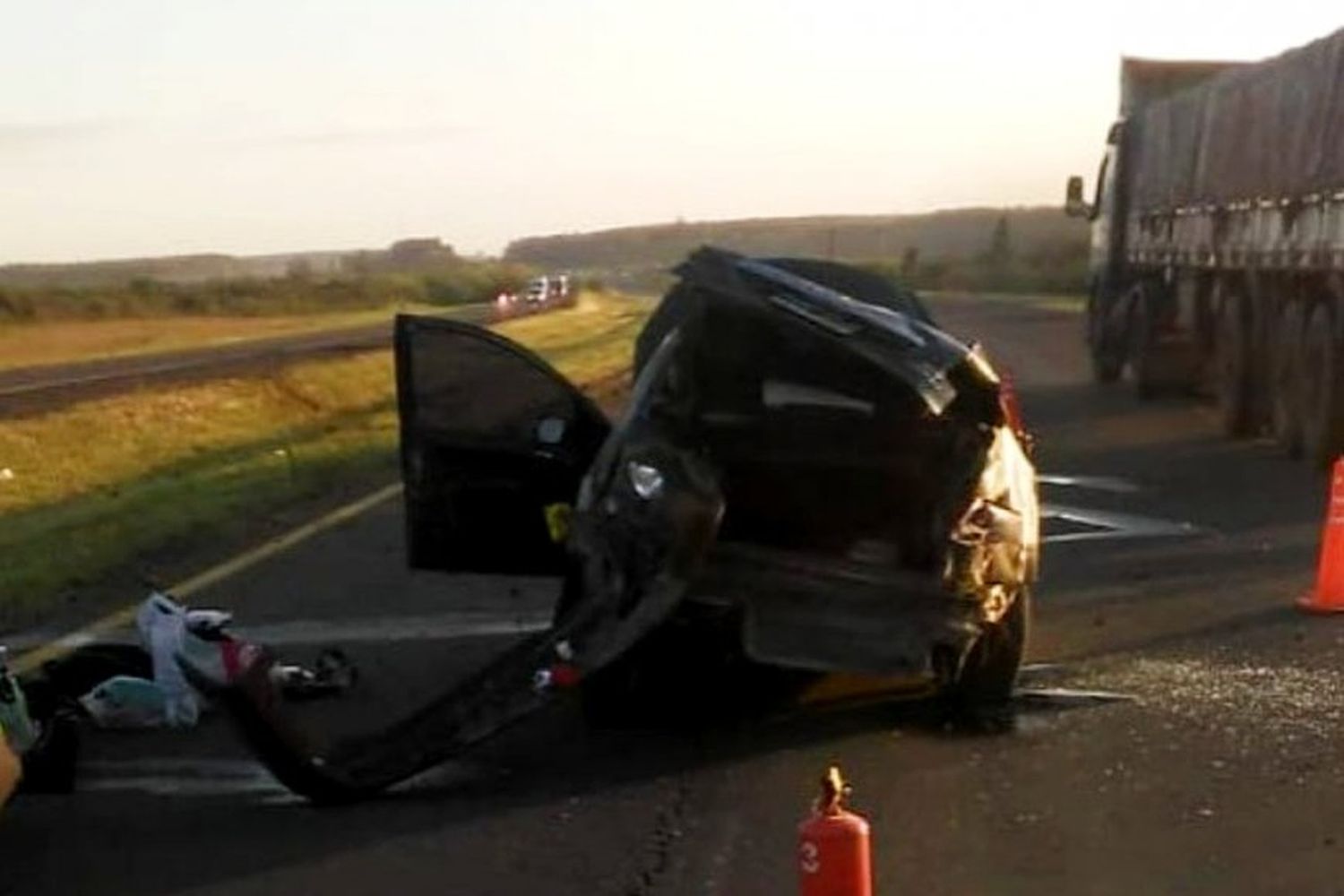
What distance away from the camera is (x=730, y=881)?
727 centimetres

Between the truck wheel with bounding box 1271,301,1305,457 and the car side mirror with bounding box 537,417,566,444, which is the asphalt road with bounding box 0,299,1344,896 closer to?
the car side mirror with bounding box 537,417,566,444

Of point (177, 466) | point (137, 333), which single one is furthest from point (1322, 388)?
point (137, 333)

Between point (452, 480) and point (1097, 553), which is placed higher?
point (452, 480)

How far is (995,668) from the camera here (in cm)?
988

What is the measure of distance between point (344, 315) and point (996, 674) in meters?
90.6

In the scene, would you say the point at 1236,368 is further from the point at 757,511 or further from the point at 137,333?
the point at 137,333

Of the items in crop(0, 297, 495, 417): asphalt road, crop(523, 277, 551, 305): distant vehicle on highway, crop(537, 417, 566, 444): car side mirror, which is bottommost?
crop(523, 277, 551, 305): distant vehicle on highway

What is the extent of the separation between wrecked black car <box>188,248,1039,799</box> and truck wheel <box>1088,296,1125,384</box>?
22.9 meters

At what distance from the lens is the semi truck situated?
20672 millimetres

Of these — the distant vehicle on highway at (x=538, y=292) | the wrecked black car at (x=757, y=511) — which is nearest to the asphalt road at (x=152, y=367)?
the wrecked black car at (x=757, y=511)

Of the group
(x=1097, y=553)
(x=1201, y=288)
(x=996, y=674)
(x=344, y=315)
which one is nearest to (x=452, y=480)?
(x=996, y=674)

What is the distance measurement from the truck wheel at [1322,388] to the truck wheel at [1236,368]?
8.58 feet

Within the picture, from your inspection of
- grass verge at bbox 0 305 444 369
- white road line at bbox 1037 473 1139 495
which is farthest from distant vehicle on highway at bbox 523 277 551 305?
white road line at bbox 1037 473 1139 495

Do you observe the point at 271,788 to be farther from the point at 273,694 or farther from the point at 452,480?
the point at 452,480
